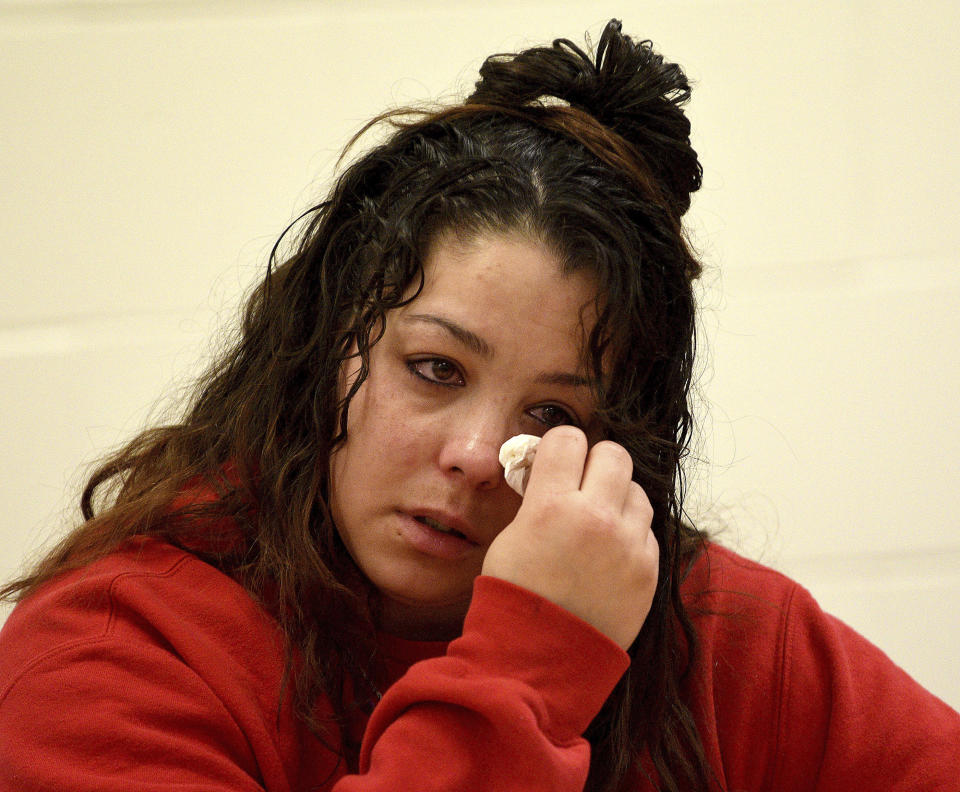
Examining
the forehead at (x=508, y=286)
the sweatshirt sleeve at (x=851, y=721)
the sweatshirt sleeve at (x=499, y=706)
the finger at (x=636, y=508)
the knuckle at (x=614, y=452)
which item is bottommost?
the sweatshirt sleeve at (x=499, y=706)

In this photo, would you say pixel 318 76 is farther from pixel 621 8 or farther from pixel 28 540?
pixel 28 540

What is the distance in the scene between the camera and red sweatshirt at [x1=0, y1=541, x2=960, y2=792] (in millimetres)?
687

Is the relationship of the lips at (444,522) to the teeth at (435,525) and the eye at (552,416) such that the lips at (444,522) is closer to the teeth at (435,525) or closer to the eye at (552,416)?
the teeth at (435,525)

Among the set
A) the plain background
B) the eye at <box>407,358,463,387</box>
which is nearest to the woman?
the eye at <box>407,358,463,387</box>

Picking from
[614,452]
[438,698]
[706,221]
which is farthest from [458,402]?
[706,221]

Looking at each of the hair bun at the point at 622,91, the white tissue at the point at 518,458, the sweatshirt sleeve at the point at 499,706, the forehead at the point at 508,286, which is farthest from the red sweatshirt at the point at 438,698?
the hair bun at the point at 622,91

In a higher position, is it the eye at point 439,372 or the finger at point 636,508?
the eye at point 439,372

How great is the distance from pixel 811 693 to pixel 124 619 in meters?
0.64

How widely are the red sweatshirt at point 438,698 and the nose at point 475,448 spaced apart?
114mm

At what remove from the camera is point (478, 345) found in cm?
84

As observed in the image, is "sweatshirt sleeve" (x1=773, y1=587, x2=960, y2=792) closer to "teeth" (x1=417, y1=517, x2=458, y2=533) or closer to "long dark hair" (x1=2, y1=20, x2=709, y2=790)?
"long dark hair" (x1=2, y1=20, x2=709, y2=790)

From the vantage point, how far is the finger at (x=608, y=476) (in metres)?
0.78

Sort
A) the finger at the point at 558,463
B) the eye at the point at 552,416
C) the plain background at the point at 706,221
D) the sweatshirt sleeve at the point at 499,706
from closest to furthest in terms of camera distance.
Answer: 1. the sweatshirt sleeve at the point at 499,706
2. the finger at the point at 558,463
3. the eye at the point at 552,416
4. the plain background at the point at 706,221

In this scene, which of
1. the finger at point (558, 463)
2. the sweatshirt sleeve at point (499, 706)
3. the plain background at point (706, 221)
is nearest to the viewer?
the sweatshirt sleeve at point (499, 706)
